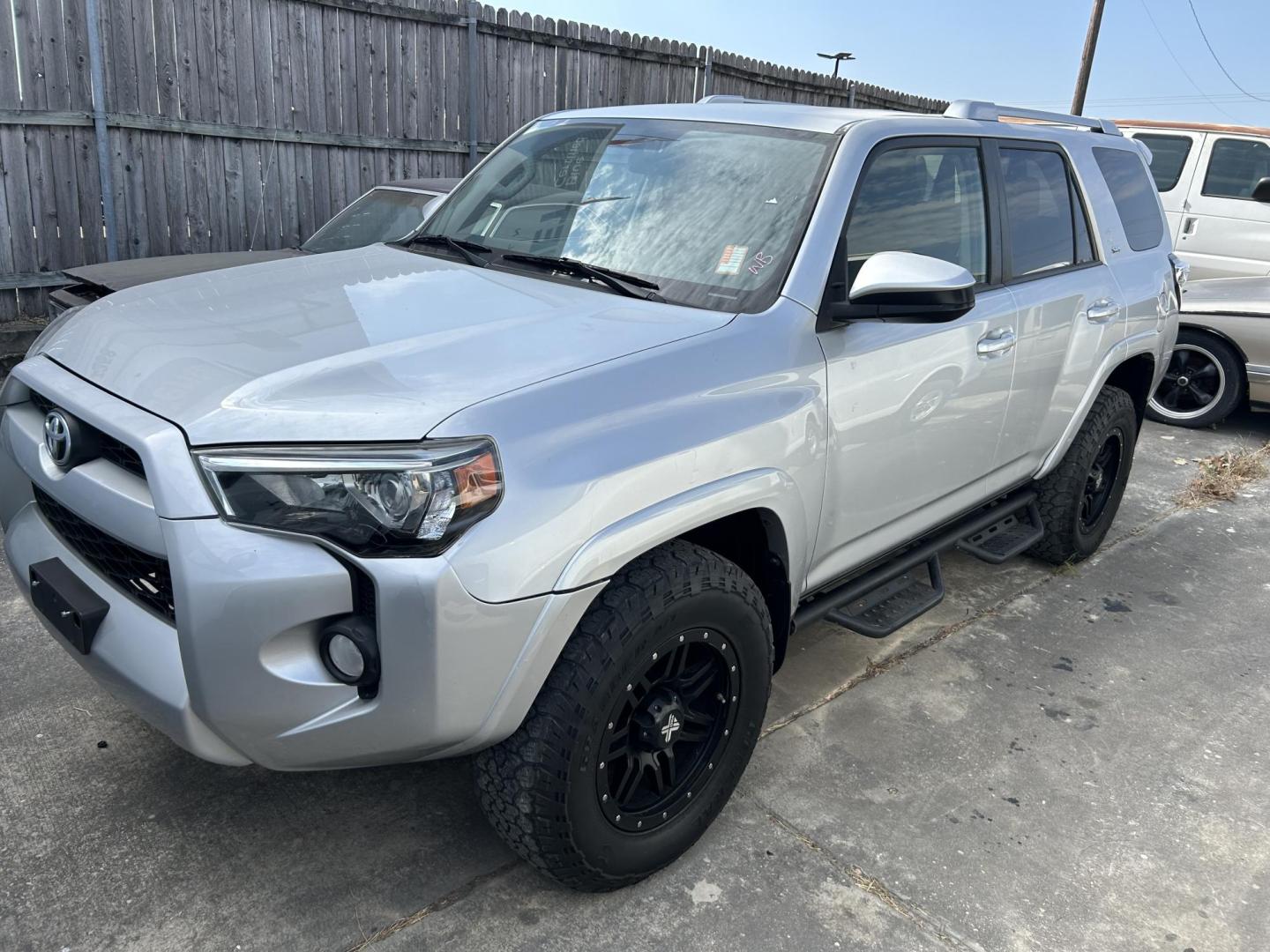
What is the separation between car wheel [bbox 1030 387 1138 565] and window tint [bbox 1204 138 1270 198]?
4.83 m

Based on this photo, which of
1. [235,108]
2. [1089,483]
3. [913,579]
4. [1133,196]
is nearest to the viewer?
[913,579]

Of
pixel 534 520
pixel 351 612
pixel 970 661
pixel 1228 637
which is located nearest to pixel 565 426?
pixel 534 520

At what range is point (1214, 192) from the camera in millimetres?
8461

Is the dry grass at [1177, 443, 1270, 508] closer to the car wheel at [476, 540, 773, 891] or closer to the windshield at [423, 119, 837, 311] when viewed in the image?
the windshield at [423, 119, 837, 311]

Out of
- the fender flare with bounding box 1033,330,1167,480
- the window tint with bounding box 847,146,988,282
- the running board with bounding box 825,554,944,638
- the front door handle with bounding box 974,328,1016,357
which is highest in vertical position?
the window tint with bounding box 847,146,988,282

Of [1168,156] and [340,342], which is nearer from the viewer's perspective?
[340,342]

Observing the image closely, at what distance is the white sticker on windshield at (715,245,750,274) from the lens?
279 cm

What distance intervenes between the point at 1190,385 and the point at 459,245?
6.39 m

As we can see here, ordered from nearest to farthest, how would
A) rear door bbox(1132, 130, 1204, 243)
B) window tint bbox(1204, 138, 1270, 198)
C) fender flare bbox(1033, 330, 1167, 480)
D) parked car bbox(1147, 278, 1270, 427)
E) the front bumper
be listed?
the front bumper → fender flare bbox(1033, 330, 1167, 480) → parked car bbox(1147, 278, 1270, 427) → window tint bbox(1204, 138, 1270, 198) → rear door bbox(1132, 130, 1204, 243)

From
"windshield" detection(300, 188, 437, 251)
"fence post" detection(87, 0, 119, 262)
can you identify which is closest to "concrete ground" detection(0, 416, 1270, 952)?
"windshield" detection(300, 188, 437, 251)

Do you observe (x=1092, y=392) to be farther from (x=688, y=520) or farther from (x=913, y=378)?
(x=688, y=520)

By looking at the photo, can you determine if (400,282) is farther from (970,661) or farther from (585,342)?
(970,661)

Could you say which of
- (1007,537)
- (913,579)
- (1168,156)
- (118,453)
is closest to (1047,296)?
(1007,537)

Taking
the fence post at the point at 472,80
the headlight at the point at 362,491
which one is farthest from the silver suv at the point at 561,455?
the fence post at the point at 472,80
